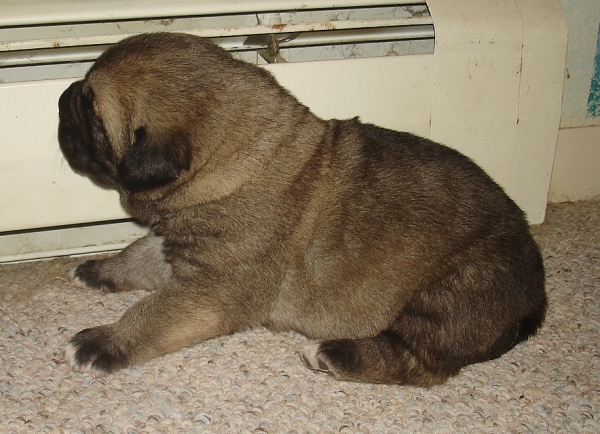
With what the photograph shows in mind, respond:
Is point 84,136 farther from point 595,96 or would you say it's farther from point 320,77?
point 595,96

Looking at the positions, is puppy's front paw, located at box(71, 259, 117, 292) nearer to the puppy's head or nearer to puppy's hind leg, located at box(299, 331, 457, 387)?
the puppy's head

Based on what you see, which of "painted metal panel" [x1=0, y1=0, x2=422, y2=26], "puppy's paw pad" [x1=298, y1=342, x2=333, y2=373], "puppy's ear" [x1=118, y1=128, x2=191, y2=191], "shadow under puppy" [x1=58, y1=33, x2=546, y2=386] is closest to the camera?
"puppy's ear" [x1=118, y1=128, x2=191, y2=191]

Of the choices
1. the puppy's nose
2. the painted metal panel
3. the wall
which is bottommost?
the wall

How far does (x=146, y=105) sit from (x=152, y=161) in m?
0.20

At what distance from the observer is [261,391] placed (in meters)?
2.43

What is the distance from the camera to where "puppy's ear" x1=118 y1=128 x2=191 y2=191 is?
220cm

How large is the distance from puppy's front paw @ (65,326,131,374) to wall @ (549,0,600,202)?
2632 millimetres

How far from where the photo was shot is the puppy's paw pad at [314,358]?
2492 mm

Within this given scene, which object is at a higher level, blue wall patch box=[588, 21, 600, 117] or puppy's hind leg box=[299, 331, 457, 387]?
blue wall patch box=[588, 21, 600, 117]

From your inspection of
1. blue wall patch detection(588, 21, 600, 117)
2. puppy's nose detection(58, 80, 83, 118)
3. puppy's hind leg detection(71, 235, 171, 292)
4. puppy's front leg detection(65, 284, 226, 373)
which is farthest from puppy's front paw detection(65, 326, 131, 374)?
blue wall patch detection(588, 21, 600, 117)

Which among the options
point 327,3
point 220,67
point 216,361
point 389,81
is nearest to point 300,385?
point 216,361

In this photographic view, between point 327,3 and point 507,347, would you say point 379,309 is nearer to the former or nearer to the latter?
point 507,347

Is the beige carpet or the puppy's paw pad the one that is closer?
the beige carpet

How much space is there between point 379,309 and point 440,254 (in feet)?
0.98
